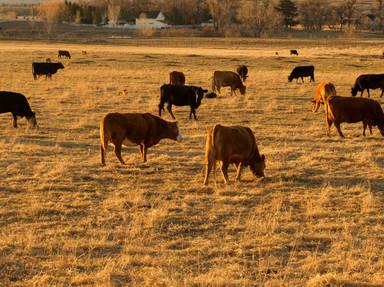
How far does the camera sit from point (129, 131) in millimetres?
11852

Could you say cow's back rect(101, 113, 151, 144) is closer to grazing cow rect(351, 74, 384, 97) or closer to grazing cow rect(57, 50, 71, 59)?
grazing cow rect(351, 74, 384, 97)

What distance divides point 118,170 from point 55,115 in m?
8.08

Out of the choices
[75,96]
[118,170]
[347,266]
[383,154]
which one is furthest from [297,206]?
[75,96]

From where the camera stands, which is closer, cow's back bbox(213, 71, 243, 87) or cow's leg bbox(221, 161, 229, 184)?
cow's leg bbox(221, 161, 229, 184)

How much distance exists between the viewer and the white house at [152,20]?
133 metres

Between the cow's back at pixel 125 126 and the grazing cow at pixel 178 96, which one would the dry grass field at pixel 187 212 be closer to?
the cow's back at pixel 125 126

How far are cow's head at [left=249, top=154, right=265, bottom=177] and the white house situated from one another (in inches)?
4785

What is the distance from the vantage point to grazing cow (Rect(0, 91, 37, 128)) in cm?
1664

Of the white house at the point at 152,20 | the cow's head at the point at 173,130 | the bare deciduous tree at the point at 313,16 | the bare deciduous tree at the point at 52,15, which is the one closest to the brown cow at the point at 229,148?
the cow's head at the point at 173,130

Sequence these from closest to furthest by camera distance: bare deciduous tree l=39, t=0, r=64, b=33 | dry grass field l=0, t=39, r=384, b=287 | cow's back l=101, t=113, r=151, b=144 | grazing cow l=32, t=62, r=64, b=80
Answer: dry grass field l=0, t=39, r=384, b=287 < cow's back l=101, t=113, r=151, b=144 < grazing cow l=32, t=62, r=64, b=80 < bare deciduous tree l=39, t=0, r=64, b=33

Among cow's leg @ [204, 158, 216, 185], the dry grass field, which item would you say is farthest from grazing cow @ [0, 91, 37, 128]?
cow's leg @ [204, 158, 216, 185]

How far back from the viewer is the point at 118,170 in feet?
38.2

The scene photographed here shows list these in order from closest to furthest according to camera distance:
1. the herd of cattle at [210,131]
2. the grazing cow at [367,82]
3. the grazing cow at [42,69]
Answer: the herd of cattle at [210,131]
the grazing cow at [367,82]
the grazing cow at [42,69]

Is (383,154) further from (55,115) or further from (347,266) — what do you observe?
(55,115)
